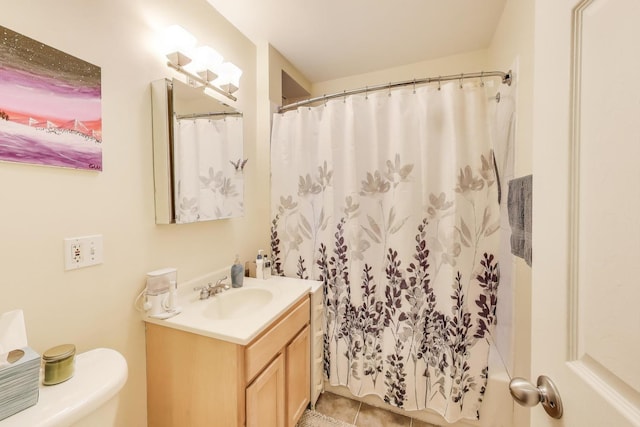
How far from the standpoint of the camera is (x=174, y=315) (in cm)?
115

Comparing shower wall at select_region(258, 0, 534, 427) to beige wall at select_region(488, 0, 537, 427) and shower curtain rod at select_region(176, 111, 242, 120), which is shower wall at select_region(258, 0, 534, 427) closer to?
beige wall at select_region(488, 0, 537, 427)

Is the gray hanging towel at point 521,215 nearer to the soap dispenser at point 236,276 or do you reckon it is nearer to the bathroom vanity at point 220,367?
the bathroom vanity at point 220,367

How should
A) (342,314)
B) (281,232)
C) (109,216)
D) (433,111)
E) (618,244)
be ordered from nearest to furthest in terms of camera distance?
(618,244)
(109,216)
(433,111)
(342,314)
(281,232)

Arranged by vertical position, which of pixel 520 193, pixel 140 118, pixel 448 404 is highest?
pixel 140 118

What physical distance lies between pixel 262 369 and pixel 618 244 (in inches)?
48.1

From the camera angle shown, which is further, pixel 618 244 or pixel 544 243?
pixel 544 243

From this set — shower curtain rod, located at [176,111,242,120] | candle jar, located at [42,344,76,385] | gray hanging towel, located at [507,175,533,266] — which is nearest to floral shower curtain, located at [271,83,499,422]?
gray hanging towel, located at [507,175,533,266]

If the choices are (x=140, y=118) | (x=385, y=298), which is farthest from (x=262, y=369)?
(x=140, y=118)

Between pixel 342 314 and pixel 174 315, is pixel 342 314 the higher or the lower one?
the lower one

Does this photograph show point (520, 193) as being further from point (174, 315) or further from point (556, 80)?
point (174, 315)

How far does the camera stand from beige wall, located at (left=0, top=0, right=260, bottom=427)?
0.81m

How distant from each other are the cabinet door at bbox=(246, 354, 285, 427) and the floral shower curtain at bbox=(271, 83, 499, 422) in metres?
0.53

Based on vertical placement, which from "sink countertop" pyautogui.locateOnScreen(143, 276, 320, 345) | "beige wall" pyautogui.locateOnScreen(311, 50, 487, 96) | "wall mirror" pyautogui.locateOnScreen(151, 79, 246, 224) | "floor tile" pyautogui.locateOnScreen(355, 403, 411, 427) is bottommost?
"floor tile" pyautogui.locateOnScreen(355, 403, 411, 427)

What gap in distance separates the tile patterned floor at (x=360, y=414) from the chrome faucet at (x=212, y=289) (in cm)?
102
